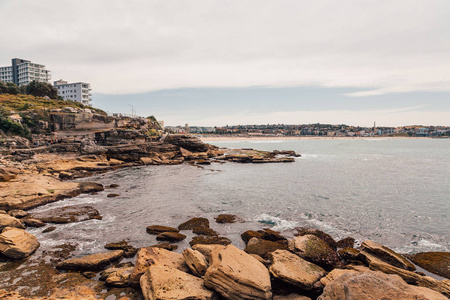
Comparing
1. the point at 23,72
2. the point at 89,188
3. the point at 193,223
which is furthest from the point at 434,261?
the point at 23,72

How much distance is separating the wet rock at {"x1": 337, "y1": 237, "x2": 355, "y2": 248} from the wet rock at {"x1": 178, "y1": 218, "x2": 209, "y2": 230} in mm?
9020

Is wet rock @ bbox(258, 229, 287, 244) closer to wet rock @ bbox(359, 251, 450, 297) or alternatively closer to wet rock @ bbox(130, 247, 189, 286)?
wet rock @ bbox(359, 251, 450, 297)

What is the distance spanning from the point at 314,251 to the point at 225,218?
8.39m

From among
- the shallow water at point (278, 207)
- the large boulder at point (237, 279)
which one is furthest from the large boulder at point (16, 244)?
the large boulder at point (237, 279)

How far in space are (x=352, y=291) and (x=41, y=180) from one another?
101 feet

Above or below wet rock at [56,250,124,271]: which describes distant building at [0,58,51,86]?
above

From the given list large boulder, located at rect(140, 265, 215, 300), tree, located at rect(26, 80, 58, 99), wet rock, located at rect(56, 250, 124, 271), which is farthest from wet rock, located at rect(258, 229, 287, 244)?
tree, located at rect(26, 80, 58, 99)

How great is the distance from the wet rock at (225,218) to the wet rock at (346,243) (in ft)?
25.2

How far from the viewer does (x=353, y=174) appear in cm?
4228

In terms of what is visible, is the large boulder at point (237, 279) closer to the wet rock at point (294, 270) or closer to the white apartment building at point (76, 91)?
the wet rock at point (294, 270)

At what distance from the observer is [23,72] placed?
417ft

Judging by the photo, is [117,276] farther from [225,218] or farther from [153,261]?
[225,218]

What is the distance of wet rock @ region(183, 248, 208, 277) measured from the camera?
10.3 meters

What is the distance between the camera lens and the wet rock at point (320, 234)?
14.8m
